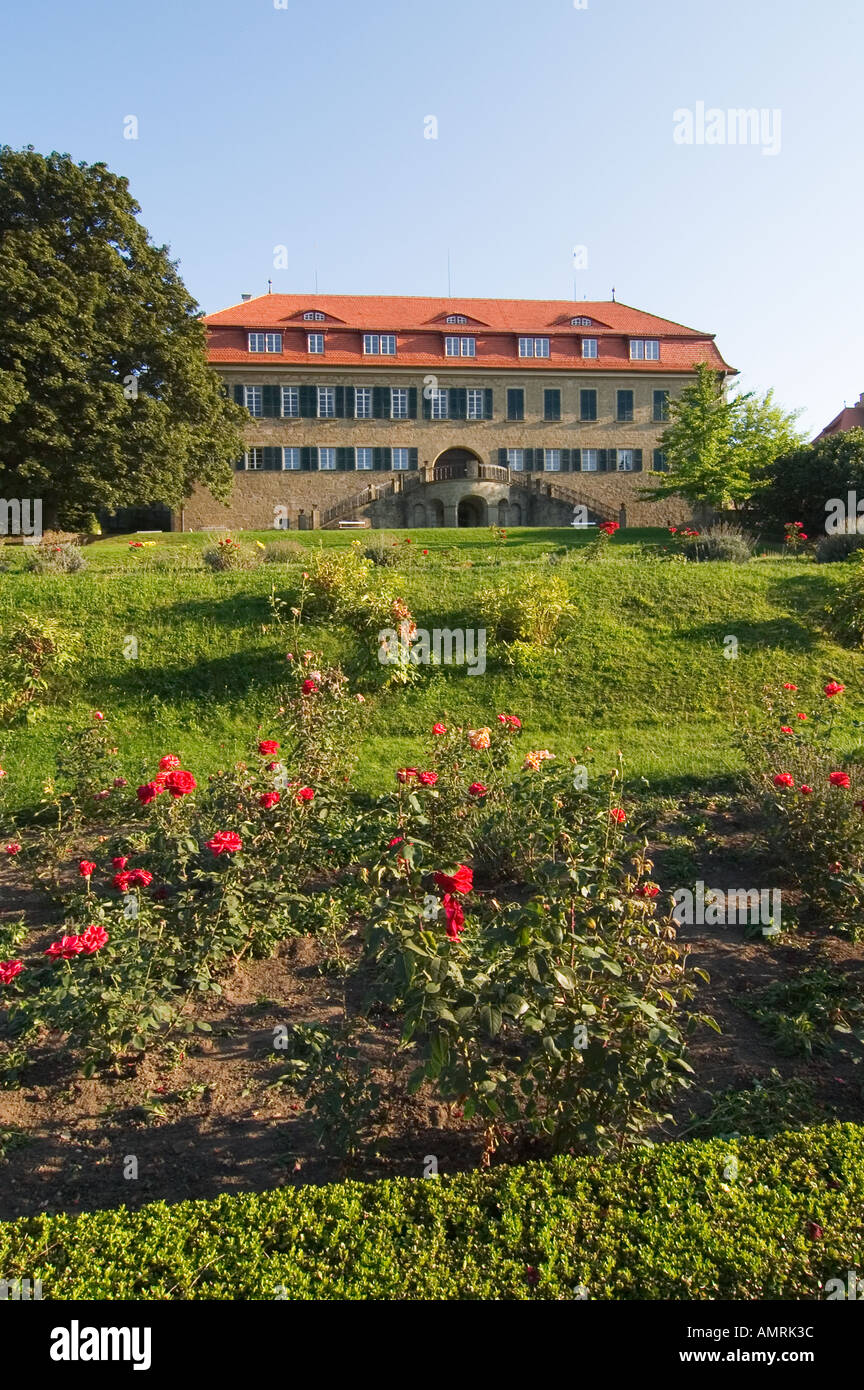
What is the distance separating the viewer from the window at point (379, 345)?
37.5 metres

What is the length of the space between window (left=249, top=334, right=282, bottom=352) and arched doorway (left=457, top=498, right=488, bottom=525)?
33.4ft

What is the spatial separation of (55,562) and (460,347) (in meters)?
28.7

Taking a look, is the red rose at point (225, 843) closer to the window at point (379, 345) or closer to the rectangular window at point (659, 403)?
the window at point (379, 345)

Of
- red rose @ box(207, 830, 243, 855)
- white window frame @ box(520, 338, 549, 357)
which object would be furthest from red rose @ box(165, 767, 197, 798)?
white window frame @ box(520, 338, 549, 357)

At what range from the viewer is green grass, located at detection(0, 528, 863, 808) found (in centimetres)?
905

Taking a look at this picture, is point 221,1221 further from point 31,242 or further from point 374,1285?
point 31,242

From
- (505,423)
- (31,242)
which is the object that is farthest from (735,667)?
(505,423)

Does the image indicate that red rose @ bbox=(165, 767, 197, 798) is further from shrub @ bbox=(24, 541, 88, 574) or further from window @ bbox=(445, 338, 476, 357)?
window @ bbox=(445, 338, 476, 357)

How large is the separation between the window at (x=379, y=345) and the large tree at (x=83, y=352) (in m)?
11.4

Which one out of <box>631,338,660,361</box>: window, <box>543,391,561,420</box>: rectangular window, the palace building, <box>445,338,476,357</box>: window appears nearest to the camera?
the palace building

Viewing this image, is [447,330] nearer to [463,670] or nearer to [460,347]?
[460,347]

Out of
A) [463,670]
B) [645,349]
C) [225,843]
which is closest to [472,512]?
[645,349]

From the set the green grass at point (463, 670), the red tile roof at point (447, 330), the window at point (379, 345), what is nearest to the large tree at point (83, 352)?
the red tile roof at point (447, 330)
